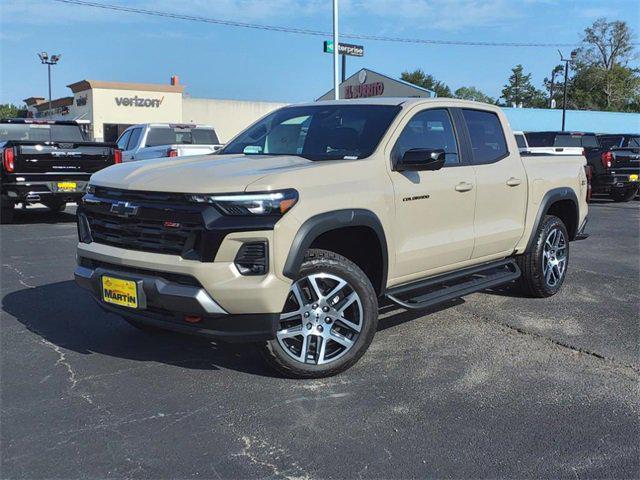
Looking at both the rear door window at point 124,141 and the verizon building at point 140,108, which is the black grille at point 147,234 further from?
the verizon building at point 140,108

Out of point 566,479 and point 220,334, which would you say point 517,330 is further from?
point 220,334

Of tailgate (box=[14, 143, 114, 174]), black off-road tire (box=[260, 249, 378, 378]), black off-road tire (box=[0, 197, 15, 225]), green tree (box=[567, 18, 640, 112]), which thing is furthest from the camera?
green tree (box=[567, 18, 640, 112])

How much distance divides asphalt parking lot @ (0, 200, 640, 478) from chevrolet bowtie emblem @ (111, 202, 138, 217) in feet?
3.60

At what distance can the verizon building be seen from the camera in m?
40.7

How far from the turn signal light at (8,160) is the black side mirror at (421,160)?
8.53m

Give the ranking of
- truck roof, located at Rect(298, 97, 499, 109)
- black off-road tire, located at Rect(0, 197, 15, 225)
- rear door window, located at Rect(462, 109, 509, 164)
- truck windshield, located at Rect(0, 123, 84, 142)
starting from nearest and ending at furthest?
truck roof, located at Rect(298, 97, 499, 109) → rear door window, located at Rect(462, 109, 509, 164) → black off-road tire, located at Rect(0, 197, 15, 225) → truck windshield, located at Rect(0, 123, 84, 142)

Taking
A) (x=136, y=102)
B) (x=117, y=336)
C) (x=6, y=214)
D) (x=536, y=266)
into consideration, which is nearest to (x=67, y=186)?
(x=6, y=214)

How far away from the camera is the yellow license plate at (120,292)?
375 centimetres

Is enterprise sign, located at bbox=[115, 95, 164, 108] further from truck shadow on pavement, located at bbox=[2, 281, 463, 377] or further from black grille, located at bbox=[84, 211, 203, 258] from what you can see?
black grille, located at bbox=[84, 211, 203, 258]

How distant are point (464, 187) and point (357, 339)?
1673mm

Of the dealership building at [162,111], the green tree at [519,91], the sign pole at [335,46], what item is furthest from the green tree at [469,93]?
the sign pole at [335,46]

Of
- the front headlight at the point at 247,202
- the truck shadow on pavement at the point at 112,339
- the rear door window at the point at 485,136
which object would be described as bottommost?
the truck shadow on pavement at the point at 112,339

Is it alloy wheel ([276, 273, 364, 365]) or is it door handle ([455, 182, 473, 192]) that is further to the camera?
door handle ([455, 182, 473, 192])

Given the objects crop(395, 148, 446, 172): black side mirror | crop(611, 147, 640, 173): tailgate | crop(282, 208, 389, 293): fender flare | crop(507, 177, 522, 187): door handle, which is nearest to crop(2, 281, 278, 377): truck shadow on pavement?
crop(282, 208, 389, 293): fender flare
